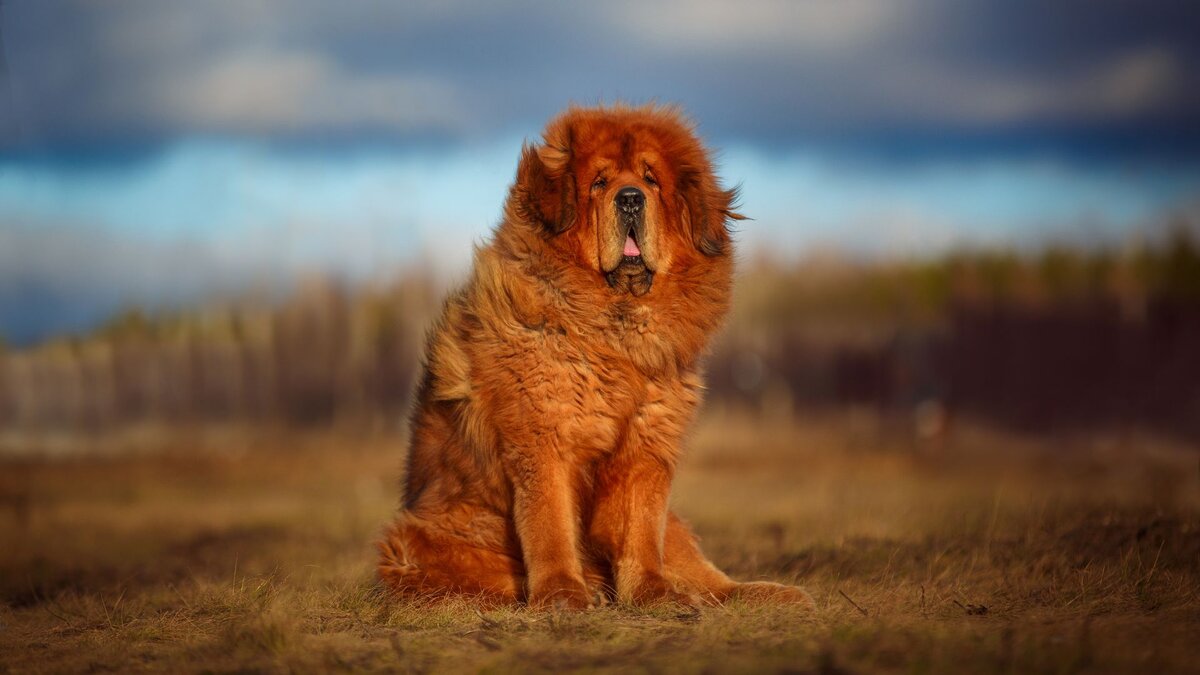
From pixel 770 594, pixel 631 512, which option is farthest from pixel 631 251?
pixel 770 594

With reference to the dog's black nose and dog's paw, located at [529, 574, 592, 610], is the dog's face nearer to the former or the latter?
the dog's black nose

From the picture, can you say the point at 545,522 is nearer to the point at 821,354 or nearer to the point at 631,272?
the point at 631,272

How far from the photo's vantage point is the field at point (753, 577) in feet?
13.8

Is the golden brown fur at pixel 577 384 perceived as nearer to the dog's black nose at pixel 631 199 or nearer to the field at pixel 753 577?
→ the dog's black nose at pixel 631 199

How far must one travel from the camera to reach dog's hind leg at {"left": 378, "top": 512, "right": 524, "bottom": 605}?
5.77 m

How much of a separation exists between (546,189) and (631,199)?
0.52 m

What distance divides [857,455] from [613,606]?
42.5 ft

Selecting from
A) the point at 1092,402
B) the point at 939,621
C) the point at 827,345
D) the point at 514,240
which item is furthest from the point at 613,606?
the point at 827,345

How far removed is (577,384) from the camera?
18.7 feet

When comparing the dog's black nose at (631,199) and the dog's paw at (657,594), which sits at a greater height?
the dog's black nose at (631,199)

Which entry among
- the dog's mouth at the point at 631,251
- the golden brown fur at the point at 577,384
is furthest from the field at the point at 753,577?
the dog's mouth at the point at 631,251

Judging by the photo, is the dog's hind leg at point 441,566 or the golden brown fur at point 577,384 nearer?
the golden brown fur at point 577,384

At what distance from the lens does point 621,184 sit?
5.93 metres

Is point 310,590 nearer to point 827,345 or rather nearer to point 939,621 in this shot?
point 939,621
